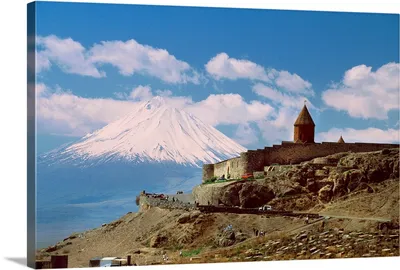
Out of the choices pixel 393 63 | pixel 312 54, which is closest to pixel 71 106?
pixel 312 54

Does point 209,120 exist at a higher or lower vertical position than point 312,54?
lower

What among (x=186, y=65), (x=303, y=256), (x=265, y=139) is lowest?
(x=303, y=256)

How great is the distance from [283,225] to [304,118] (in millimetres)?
3085

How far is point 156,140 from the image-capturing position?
81.2ft

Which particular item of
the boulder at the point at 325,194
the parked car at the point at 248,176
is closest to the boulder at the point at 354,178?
the boulder at the point at 325,194

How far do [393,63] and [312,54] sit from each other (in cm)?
→ 244

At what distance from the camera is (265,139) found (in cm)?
2552

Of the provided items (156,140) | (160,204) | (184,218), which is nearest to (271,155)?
(184,218)

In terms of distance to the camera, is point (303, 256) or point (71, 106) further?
point (303, 256)

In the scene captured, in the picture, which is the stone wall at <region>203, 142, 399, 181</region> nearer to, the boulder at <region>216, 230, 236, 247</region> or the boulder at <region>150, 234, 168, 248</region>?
the boulder at <region>216, 230, 236, 247</region>

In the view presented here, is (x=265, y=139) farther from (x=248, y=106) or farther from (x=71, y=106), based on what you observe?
(x=71, y=106)

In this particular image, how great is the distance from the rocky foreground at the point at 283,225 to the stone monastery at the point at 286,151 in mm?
315

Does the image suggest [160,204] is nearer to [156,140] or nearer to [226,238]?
[156,140]

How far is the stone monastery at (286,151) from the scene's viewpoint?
83.9 feet
